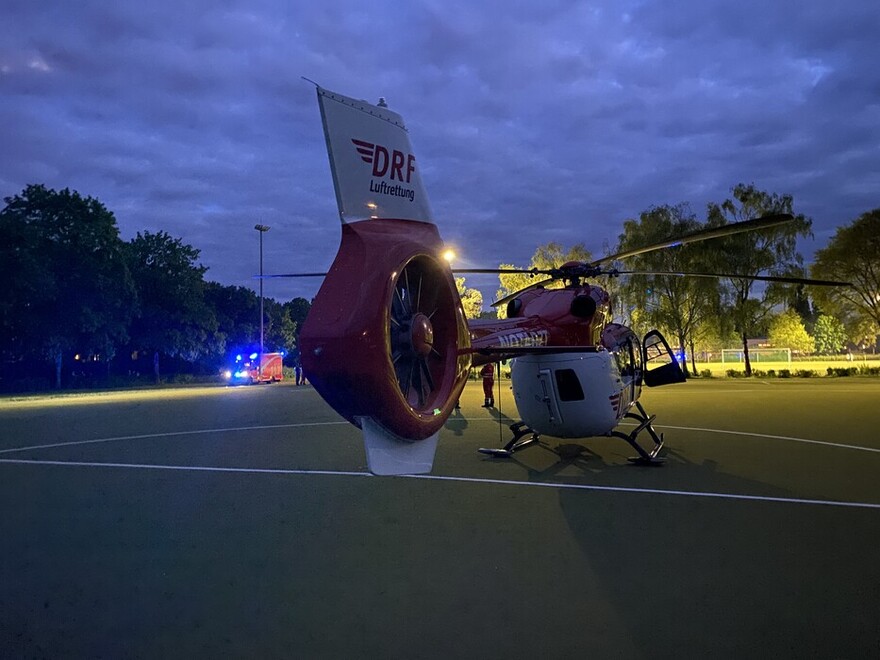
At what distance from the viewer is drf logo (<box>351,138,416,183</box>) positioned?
15.5 ft

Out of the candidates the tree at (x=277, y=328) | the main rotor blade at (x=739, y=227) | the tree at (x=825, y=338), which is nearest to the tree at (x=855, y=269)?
the main rotor blade at (x=739, y=227)

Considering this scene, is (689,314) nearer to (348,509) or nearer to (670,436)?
(670,436)

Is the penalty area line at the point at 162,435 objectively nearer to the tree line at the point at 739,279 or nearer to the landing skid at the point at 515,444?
the landing skid at the point at 515,444

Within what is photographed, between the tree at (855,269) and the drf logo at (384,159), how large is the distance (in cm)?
4069

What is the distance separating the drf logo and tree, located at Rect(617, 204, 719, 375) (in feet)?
117

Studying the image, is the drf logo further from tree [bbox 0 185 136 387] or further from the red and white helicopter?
tree [bbox 0 185 136 387]

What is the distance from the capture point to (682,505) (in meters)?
6.79

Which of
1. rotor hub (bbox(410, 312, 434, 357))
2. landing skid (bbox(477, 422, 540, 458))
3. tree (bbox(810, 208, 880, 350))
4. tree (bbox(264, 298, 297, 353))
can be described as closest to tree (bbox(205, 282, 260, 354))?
tree (bbox(264, 298, 297, 353))

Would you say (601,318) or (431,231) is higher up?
(431,231)

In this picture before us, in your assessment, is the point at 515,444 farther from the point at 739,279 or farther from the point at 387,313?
the point at 739,279

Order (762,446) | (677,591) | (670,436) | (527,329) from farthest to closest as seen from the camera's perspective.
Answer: (670,436) → (762,446) → (527,329) → (677,591)

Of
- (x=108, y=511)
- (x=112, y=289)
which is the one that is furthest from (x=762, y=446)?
(x=112, y=289)

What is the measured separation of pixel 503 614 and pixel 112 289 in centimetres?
4185

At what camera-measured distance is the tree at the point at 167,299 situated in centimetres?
4553
